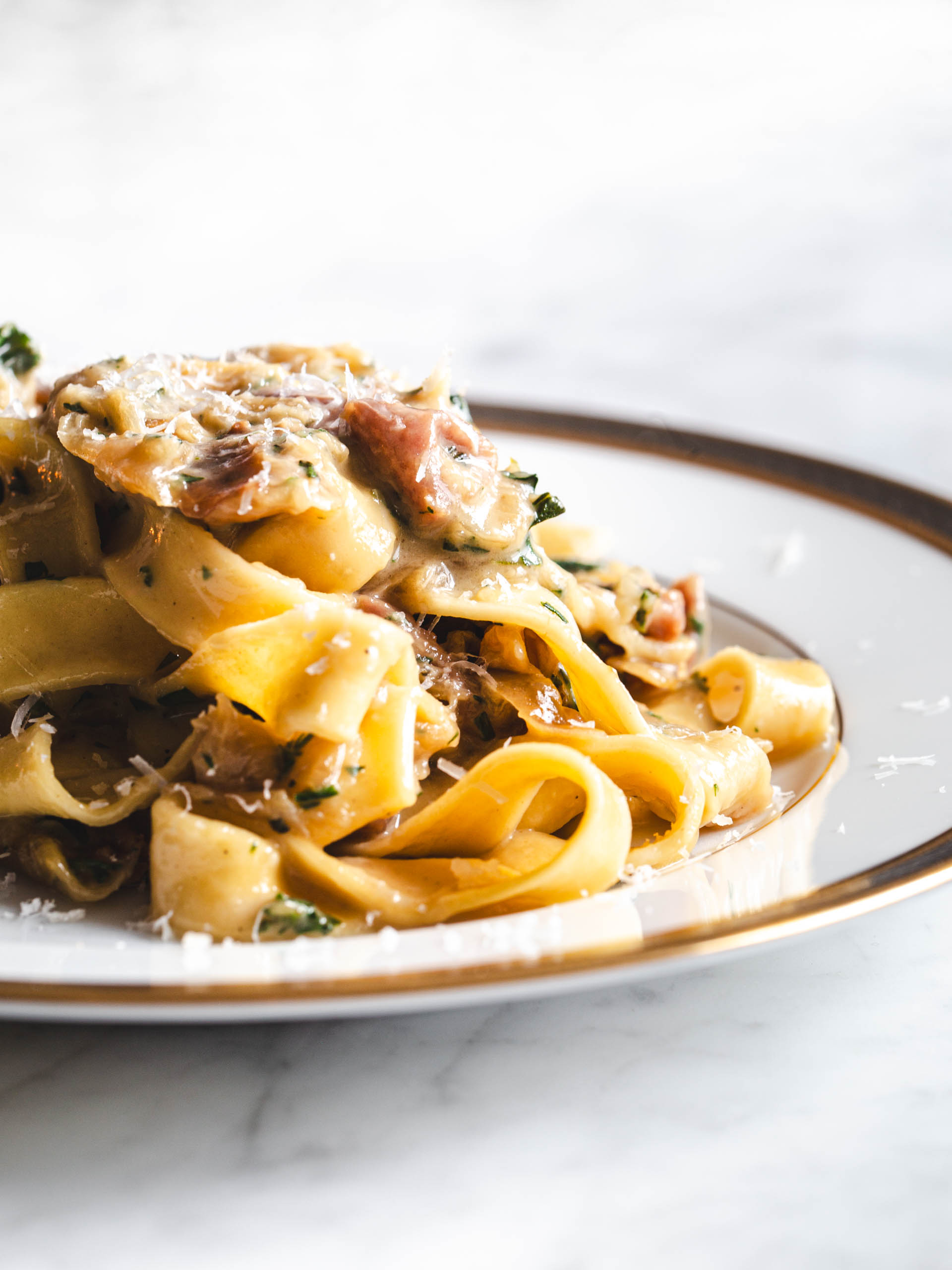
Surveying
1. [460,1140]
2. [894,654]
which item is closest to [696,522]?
[894,654]

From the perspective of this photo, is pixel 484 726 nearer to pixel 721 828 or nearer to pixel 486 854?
pixel 486 854

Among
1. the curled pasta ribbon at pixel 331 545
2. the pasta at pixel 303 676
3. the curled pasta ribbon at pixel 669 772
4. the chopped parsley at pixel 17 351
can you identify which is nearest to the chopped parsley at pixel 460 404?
the pasta at pixel 303 676

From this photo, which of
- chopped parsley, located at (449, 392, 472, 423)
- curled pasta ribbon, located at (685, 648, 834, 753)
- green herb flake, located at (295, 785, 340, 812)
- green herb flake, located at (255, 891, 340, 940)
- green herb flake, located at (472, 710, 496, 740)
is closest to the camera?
green herb flake, located at (255, 891, 340, 940)

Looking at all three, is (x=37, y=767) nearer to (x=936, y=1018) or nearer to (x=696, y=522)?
(x=936, y=1018)

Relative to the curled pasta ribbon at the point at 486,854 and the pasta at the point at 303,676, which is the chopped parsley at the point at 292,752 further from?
the curled pasta ribbon at the point at 486,854

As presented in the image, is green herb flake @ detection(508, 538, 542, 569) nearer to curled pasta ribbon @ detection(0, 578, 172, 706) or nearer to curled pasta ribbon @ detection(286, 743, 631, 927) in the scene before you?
curled pasta ribbon @ detection(286, 743, 631, 927)

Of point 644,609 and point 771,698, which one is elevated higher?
point 644,609

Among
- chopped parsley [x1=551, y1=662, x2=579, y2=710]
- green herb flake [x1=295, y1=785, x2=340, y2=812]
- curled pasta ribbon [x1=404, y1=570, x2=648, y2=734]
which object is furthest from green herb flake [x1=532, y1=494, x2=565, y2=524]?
green herb flake [x1=295, y1=785, x2=340, y2=812]

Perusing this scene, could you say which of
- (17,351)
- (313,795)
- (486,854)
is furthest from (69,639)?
(486,854)
